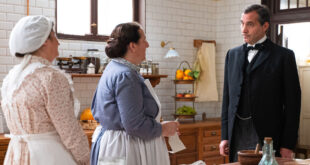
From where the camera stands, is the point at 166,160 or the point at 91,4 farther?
the point at 91,4

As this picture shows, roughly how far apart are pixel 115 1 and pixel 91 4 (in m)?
0.40

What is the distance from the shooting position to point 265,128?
10.1 ft

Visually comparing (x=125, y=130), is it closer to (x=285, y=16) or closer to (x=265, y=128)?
(x=265, y=128)

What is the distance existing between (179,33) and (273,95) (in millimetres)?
3652

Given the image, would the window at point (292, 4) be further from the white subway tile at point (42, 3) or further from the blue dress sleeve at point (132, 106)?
the blue dress sleeve at point (132, 106)

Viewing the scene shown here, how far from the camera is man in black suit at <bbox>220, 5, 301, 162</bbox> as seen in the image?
3.08 meters

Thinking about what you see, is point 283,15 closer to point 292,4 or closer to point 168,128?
point 292,4

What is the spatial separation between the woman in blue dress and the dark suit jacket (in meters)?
0.69

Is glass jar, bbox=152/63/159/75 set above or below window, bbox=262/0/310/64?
below

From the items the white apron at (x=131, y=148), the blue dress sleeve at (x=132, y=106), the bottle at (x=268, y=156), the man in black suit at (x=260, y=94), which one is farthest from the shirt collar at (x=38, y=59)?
the man in black suit at (x=260, y=94)

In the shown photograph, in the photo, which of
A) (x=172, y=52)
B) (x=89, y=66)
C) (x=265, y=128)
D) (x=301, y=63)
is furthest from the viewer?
(x=301, y=63)

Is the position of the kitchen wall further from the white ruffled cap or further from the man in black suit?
the white ruffled cap

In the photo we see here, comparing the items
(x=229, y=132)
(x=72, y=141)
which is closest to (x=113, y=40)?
(x=72, y=141)

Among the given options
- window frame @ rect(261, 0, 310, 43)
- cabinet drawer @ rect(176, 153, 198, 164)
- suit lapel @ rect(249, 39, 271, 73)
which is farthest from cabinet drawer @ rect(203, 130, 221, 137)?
suit lapel @ rect(249, 39, 271, 73)
